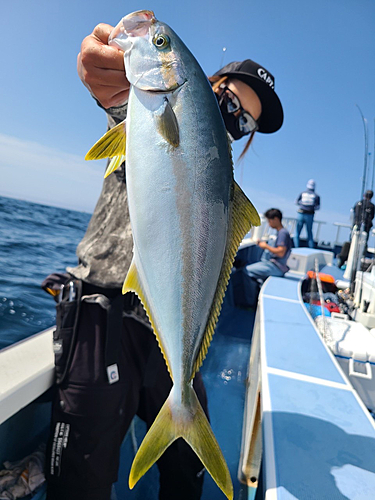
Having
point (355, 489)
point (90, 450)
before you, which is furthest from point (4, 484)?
point (355, 489)

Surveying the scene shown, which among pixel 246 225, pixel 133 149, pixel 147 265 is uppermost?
pixel 133 149

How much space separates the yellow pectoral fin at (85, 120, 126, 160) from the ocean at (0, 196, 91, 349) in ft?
6.97

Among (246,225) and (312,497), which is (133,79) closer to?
(246,225)

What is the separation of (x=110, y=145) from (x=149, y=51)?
0.94 ft

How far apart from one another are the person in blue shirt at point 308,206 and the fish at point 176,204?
1094 centimetres

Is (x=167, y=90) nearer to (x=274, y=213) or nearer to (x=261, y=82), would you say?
(x=261, y=82)

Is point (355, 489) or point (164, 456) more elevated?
point (355, 489)

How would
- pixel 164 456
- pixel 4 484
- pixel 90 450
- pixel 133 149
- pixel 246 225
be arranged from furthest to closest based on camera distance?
pixel 164 456, pixel 4 484, pixel 90 450, pixel 246 225, pixel 133 149

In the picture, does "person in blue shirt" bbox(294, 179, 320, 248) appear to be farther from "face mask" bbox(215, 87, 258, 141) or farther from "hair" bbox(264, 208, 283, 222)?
"face mask" bbox(215, 87, 258, 141)

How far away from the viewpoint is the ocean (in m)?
3.08

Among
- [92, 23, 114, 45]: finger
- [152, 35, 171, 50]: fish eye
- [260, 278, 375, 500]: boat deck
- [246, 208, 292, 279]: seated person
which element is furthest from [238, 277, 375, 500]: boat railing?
[246, 208, 292, 279]: seated person

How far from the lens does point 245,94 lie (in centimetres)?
177

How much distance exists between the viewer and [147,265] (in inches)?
36.6

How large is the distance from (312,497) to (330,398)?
0.66 m
